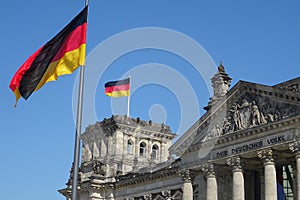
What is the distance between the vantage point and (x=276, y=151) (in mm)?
41844

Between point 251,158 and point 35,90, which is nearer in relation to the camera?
point 35,90

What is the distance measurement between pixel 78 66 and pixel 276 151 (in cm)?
2131

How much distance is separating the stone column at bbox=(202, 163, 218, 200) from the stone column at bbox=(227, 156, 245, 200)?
110 inches

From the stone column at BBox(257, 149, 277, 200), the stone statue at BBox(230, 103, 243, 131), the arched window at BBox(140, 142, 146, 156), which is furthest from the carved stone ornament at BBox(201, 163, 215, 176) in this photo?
the arched window at BBox(140, 142, 146, 156)

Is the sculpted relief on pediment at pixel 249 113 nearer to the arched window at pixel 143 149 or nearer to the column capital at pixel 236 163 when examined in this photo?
the column capital at pixel 236 163

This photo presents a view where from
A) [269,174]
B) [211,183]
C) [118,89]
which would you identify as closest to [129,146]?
[118,89]

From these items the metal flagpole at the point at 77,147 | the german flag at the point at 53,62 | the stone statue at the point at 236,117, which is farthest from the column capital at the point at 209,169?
the metal flagpole at the point at 77,147

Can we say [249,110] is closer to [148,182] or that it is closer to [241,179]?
[241,179]

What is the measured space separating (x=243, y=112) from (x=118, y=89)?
90.5 feet

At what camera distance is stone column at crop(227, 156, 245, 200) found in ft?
143

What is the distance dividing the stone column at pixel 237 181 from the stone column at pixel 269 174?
2.65 meters

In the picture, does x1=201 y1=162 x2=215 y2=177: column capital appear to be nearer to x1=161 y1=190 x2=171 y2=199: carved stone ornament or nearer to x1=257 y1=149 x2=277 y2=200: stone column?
x1=257 y1=149 x2=277 y2=200: stone column

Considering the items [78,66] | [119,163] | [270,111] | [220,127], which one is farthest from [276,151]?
[119,163]

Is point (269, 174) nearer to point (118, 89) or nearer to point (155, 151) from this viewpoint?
point (118, 89)
